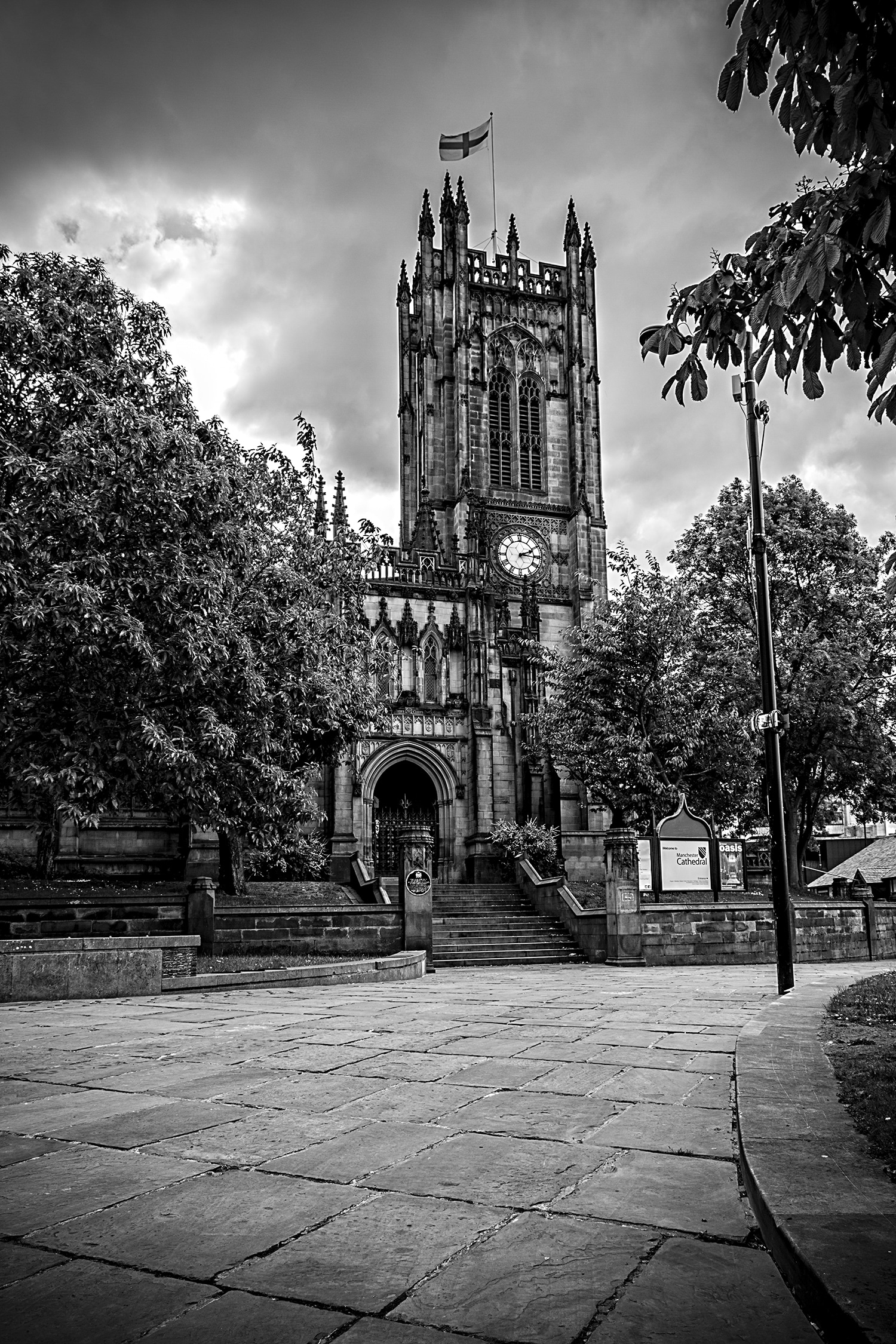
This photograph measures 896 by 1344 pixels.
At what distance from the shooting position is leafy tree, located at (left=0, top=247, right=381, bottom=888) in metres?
14.2

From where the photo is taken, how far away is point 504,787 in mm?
37719

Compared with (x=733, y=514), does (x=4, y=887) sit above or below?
below

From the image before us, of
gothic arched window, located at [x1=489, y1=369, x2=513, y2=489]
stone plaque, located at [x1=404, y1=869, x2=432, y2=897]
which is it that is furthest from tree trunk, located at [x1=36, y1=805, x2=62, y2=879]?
gothic arched window, located at [x1=489, y1=369, x2=513, y2=489]

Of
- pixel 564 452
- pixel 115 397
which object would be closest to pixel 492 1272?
pixel 115 397

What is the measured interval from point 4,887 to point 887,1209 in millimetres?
20036

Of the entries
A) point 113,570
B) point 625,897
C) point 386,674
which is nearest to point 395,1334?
point 113,570

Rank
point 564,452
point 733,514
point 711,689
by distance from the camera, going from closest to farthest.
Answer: point 711,689, point 733,514, point 564,452

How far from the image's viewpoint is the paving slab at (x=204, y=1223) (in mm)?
3303

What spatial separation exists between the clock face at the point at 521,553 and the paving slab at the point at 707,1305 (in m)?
42.1

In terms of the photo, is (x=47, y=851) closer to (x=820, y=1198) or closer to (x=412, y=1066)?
(x=412, y=1066)

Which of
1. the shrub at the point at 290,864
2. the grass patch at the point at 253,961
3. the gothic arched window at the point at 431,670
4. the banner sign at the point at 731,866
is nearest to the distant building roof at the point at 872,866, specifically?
the banner sign at the point at 731,866

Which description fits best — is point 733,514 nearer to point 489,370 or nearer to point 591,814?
point 591,814

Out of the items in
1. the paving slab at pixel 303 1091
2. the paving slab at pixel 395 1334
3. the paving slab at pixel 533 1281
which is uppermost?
the paving slab at pixel 395 1334

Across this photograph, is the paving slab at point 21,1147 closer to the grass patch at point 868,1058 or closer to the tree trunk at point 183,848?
the grass patch at point 868,1058
